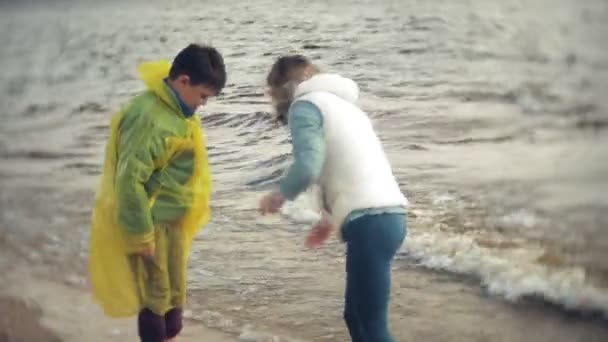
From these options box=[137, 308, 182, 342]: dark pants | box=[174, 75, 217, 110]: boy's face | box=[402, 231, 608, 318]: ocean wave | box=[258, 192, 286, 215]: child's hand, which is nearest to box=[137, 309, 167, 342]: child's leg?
box=[137, 308, 182, 342]: dark pants

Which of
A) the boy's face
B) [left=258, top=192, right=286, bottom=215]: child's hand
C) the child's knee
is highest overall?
the boy's face

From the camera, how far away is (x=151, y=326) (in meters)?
1.99

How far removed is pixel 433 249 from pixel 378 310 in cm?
35

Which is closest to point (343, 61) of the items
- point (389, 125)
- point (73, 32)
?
point (389, 125)

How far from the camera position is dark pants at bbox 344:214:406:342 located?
175 centimetres

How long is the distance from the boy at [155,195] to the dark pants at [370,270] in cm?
41

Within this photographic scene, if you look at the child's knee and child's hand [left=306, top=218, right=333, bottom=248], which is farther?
the child's knee

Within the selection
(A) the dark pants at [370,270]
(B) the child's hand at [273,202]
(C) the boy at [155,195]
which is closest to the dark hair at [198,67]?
(C) the boy at [155,195]

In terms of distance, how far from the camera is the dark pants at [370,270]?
69.1 inches

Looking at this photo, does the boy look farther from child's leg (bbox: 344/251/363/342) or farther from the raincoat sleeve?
child's leg (bbox: 344/251/363/342)

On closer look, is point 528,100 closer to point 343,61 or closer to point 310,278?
point 343,61

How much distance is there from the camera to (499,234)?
2053 mm

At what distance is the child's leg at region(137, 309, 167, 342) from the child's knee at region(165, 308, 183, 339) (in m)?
0.06

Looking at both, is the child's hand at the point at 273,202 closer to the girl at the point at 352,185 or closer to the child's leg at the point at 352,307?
the girl at the point at 352,185
